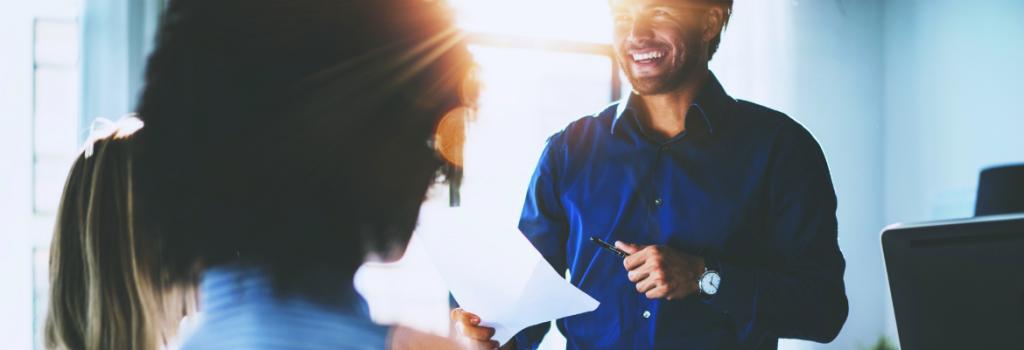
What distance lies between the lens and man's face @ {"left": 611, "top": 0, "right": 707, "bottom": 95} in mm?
1769

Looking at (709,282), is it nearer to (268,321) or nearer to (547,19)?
(268,321)

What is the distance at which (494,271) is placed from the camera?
1.17 meters

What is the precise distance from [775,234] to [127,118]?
1249 millimetres

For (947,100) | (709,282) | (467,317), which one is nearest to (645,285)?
(709,282)

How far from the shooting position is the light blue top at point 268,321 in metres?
0.51

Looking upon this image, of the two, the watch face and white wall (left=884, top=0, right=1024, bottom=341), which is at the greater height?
white wall (left=884, top=0, right=1024, bottom=341)

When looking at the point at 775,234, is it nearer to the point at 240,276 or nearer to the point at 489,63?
the point at 240,276

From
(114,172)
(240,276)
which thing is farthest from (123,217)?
(240,276)

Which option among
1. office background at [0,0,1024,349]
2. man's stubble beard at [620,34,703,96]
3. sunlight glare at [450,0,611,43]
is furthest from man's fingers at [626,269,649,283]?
sunlight glare at [450,0,611,43]

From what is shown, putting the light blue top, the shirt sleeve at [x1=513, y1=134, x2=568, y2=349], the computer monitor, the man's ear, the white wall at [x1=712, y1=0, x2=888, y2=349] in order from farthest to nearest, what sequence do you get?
the white wall at [x1=712, y1=0, x2=888, y2=349] → the man's ear → the shirt sleeve at [x1=513, y1=134, x2=568, y2=349] → the computer monitor → the light blue top

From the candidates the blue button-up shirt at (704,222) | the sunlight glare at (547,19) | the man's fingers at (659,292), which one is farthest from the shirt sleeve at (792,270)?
the sunlight glare at (547,19)

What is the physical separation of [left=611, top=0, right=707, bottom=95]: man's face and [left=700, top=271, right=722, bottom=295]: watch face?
498 millimetres

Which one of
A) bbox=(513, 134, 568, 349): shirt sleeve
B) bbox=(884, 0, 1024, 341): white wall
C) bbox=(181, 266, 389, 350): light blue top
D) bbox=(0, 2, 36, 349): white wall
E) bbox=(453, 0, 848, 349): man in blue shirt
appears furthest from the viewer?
bbox=(884, 0, 1024, 341): white wall

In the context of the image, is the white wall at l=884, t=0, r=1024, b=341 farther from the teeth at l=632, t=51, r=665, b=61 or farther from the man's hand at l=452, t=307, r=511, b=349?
the man's hand at l=452, t=307, r=511, b=349
